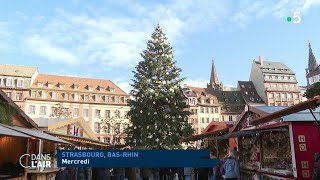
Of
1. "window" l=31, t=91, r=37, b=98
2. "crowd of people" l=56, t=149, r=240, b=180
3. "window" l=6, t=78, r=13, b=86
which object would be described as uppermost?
"window" l=6, t=78, r=13, b=86

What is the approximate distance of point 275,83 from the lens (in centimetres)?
7606

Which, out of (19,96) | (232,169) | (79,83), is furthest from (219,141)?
(79,83)

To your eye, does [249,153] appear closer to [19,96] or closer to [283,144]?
[283,144]

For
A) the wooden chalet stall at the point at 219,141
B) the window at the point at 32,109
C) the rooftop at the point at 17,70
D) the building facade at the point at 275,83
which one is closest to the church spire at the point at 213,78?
the building facade at the point at 275,83

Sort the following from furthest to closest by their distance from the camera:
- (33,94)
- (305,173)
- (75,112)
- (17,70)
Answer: (75,112) → (17,70) → (33,94) → (305,173)

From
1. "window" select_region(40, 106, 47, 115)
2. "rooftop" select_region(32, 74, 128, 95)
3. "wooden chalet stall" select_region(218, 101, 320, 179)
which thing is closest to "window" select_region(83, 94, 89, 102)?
"rooftop" select_region(32, 74, 128, 95)

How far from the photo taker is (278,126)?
11.4 metres

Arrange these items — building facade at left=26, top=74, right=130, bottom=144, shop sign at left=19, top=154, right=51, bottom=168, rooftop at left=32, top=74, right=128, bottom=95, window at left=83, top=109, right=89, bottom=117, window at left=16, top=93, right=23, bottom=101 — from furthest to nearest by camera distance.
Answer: rooftop at left=32, top=74, right=128, bottom=95, window at left=83, top=109, right=89, bottom=117, building facade at left=26, top=74, right=130, bottom=144, window at left=16, top=93, right=23, bottom=101, shop sign at left=19, top=154, right=51, bottom=168

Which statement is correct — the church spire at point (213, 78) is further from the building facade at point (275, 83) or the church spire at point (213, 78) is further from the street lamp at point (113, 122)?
the street lamp at point (113, 122)
